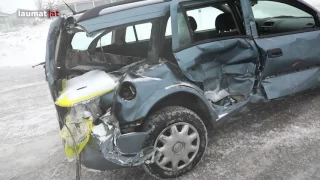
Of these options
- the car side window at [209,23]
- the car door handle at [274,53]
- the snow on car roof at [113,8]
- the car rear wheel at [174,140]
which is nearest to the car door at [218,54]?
the car side window at [209,23]

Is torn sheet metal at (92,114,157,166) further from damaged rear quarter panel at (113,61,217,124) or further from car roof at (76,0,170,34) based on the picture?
car roof at (76,0,170,34)

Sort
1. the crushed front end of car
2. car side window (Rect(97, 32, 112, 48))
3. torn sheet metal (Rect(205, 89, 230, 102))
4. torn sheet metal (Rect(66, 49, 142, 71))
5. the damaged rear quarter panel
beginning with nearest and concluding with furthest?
the crushed front end of car → the damaged rear quarter panel → torn sheet metal (Rect(66, 49, 142, 71)) → torn sheet metal (Rect(205, 89, 230, 102)) → car side window (Rect(97, 32, 112, 48))

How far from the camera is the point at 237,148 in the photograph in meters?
3.07

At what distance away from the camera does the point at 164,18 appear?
8.70 feet

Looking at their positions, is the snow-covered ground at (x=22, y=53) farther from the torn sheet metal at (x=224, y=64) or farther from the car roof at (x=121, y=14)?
the torn sheet metal at (x=224, y=64)

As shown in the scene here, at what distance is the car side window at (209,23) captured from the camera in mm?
2732

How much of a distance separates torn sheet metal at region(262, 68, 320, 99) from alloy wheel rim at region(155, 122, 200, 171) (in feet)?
3.71

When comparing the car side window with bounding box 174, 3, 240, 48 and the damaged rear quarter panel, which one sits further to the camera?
the car side window with bounding box 174, 3, 240, 48

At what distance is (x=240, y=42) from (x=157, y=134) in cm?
141

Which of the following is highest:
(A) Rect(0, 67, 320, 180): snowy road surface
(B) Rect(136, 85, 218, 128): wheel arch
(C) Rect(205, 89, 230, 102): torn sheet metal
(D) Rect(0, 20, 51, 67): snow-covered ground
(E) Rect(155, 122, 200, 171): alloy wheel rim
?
(B) Rect(136, 85, 218, 128): wheel arch

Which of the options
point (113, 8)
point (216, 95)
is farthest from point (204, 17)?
point (113, 8)

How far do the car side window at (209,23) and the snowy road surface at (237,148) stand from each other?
3.43ft

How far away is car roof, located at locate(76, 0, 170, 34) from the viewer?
7.51 feet

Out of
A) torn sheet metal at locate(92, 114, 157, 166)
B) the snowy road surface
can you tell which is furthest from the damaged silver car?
the snowy road surface
